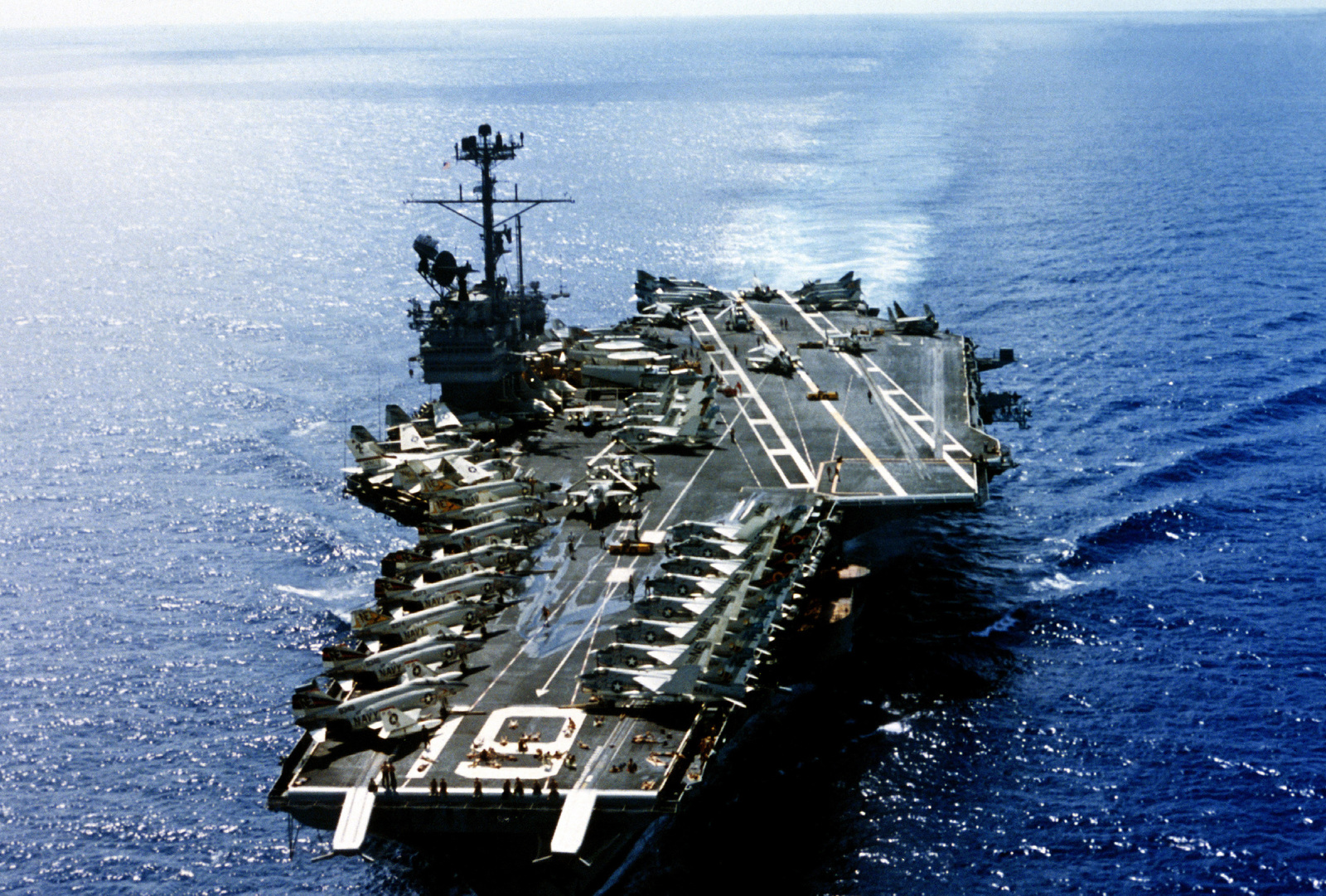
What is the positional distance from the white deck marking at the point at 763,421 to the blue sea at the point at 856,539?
274cm

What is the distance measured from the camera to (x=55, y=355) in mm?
69500

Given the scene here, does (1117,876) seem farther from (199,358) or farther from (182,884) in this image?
(199,358)

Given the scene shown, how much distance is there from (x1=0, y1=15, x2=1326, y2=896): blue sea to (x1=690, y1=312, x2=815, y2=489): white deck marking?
274 cm

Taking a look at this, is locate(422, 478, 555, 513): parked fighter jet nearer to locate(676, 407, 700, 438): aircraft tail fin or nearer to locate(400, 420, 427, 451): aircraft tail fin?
locate(400, 420, 427, 451): aircraft tail fin

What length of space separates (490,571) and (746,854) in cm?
918

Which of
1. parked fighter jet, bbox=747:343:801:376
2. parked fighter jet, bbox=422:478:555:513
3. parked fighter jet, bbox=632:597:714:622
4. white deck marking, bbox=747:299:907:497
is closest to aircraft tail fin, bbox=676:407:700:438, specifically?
white deck marking, bbox=747:299:907:497

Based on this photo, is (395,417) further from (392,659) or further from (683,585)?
(392,659)

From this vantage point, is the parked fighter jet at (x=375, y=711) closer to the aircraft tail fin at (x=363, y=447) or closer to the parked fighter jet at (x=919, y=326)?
the aircraft tail fin at (x=363, y=447)

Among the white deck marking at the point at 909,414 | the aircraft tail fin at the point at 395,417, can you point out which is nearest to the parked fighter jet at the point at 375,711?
the white deck marking at the point at 909,414

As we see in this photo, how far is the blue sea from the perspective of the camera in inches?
1204

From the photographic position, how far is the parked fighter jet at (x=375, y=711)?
1066 inches

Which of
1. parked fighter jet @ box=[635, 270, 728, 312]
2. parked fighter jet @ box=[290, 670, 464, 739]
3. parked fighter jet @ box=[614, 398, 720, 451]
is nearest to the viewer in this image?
parked fighter jet @ box=[290, 670, 464, 739]

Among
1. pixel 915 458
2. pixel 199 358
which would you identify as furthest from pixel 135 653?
pixel 199 358

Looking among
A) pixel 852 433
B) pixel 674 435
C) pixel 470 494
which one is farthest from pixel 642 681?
pixel 852 433
